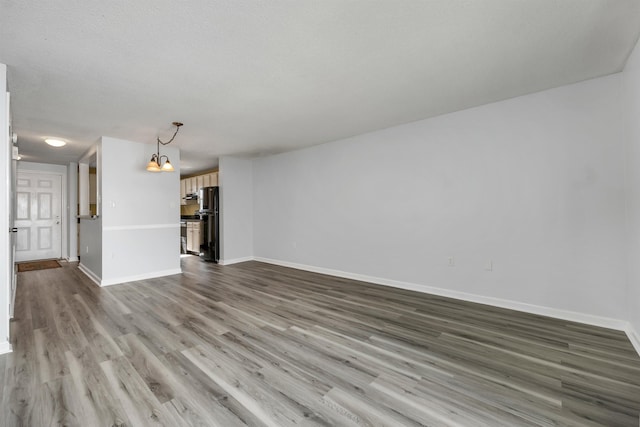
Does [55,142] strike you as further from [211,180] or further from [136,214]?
[211,180]

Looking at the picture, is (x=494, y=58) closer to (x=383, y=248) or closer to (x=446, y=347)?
(x=446, y=347)

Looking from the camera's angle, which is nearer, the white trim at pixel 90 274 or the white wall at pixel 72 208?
the white trim at pixel 90 274

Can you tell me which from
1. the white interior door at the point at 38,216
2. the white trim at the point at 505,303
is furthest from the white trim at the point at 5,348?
the white interior door at the point at 38,216

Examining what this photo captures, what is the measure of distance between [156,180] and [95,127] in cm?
131

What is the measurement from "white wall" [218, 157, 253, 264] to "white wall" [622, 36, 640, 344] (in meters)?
5.99

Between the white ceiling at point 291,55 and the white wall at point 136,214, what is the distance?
1046mm

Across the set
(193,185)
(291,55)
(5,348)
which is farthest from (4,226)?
(193,185)

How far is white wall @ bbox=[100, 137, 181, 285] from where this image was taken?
4512 millimetres

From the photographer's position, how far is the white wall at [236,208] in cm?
620

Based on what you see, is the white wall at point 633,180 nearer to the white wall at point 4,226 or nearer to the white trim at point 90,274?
the white wall at point 4,226

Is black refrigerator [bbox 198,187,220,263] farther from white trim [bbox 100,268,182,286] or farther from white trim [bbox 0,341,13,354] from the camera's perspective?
white trim [bbox 0,341,13,354]

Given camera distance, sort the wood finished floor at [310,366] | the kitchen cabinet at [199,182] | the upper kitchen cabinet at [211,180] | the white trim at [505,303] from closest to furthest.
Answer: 1. the wood finished floor at [310,366]
2. the white trim at [505,303]
3. the upper kitchen cabinet at [211,180]
4. the kitchen cabinet at [199,182]

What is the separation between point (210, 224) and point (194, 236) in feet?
4.18

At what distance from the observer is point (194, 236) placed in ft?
24.3
